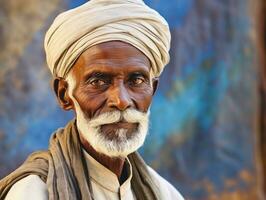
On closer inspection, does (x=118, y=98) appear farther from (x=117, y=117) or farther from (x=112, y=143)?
(x=112, y=143)

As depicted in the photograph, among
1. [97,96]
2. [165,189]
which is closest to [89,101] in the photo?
[97,96]

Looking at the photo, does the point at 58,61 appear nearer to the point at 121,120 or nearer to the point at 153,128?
the point at 121,120

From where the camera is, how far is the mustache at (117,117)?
377 cm

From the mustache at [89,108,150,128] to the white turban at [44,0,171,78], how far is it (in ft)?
0.78

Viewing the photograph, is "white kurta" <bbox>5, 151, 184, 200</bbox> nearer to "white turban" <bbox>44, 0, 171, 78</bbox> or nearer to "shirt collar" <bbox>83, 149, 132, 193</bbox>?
"shirt collar" <bbox>83, 149, 132, 193</bbox>

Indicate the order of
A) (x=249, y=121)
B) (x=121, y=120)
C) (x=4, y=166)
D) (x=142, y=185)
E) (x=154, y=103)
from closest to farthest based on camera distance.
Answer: (x=121, y=120), (x=142, y=185), (x=4, y=166), (x=154, y=103), (x=249, y=121)

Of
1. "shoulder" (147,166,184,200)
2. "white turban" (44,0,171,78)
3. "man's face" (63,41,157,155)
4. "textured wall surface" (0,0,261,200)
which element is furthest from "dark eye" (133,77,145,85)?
"textured wall surface" (0,0,261,200)

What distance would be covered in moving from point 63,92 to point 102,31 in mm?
351

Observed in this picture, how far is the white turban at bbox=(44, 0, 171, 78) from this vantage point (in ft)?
12.6

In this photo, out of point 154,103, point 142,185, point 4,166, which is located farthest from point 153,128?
point 142,185

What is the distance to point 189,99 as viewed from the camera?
8328mm

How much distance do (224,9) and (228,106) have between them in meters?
0.84

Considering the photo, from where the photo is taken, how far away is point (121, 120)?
3.80 meters


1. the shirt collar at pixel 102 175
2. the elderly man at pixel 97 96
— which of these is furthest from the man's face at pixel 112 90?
the shirt collar at pixel 102 175
